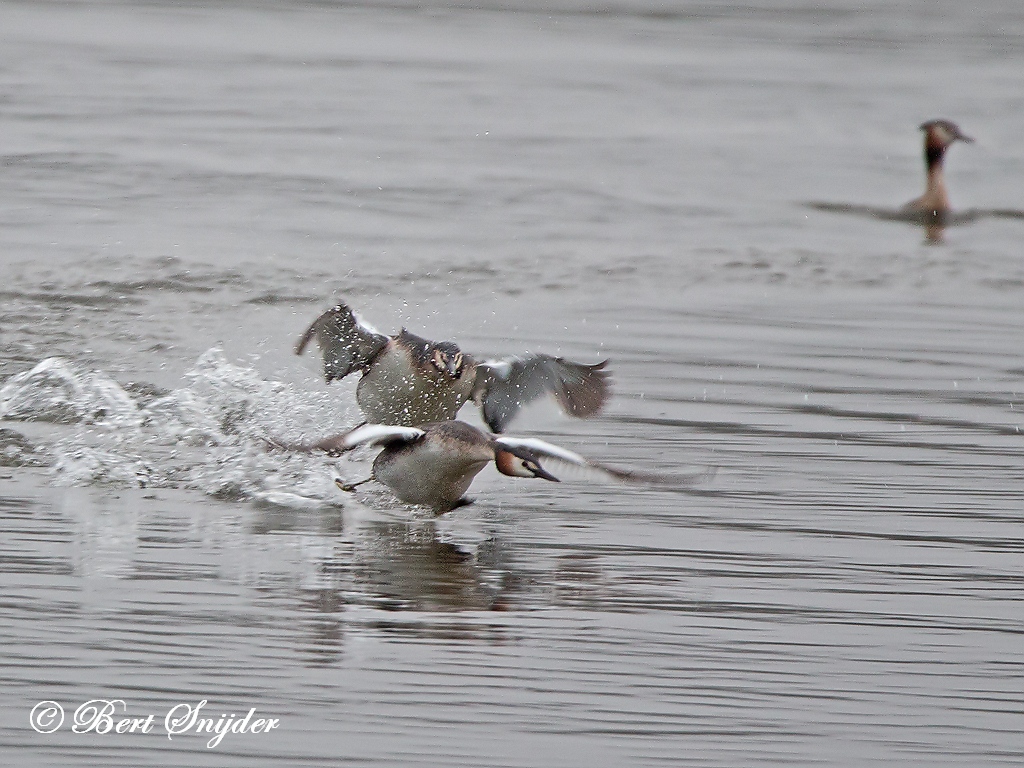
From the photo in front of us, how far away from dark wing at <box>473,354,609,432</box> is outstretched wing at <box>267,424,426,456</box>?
2.56 feet

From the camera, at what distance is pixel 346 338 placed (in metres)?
8.38

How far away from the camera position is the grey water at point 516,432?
17.5 feet

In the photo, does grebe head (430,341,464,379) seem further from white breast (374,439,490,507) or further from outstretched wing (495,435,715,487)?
outstretched wing (495,435,715,487)

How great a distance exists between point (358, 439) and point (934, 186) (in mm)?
10254

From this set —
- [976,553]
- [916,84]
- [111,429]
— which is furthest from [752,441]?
[916,84]

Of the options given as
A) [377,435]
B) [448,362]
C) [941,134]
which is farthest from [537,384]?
[941,134]

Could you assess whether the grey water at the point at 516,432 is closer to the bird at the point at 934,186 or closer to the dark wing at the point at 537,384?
the dark wing at the point at 537,384

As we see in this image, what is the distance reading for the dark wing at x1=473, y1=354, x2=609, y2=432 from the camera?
809cm

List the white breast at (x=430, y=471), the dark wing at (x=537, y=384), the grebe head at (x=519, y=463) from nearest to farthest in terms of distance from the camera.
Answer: the grebe head at (x=519, y=463) < the white breast at (x=430, y=471) < the dark wing at (x=537, y=384)

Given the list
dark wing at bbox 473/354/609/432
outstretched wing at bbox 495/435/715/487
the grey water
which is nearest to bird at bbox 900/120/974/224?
the grey water

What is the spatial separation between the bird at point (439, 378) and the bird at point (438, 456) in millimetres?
656

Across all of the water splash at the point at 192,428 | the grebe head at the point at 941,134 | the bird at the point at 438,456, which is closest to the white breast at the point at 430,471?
the bird at the point at 438,456

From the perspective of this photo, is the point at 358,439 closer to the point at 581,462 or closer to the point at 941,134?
the point at 581,462

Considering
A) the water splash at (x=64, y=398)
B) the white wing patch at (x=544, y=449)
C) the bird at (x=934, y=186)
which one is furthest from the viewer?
the bird at (x=934, y=186)
